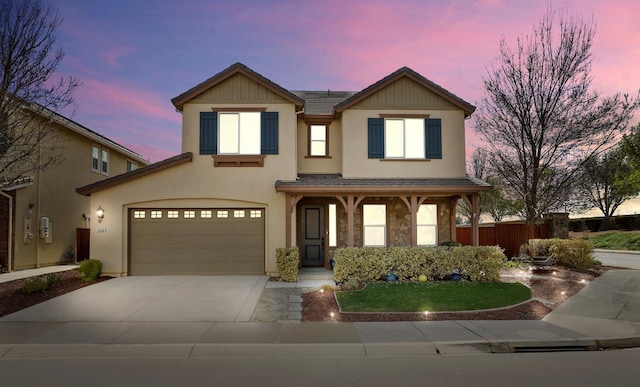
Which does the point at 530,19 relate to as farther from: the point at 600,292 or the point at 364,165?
the point at 600,292

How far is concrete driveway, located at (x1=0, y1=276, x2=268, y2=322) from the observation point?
340 inches

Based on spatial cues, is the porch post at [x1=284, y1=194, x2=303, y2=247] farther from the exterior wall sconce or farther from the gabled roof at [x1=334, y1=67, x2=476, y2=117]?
the exterior wall sconce

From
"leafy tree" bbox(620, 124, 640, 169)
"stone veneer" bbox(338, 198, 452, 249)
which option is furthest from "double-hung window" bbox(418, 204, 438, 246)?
"leafy tree" bbox(620, 124, 640, 169)

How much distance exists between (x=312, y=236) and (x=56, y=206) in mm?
11108

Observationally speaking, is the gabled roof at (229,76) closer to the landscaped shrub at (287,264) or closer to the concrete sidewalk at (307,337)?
the landscaped shrub at (287,264)

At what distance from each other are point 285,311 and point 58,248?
13.3 metres

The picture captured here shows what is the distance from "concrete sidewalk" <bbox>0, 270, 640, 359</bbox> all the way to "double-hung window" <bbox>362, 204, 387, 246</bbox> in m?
7.25

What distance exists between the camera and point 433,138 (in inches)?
589

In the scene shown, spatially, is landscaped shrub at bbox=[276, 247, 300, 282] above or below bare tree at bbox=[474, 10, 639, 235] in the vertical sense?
below

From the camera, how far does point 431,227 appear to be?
15.5m

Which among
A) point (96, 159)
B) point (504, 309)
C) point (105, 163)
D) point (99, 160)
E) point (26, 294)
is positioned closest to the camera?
point (504, 309)

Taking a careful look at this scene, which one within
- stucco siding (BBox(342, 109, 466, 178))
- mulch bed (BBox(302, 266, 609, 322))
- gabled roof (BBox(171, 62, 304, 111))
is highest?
gabled roof (BBox(171, 62, 304, 111))

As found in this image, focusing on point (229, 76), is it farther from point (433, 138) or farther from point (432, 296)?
point (432, 296)

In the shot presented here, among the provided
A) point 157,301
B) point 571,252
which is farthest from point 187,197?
point 571,252
